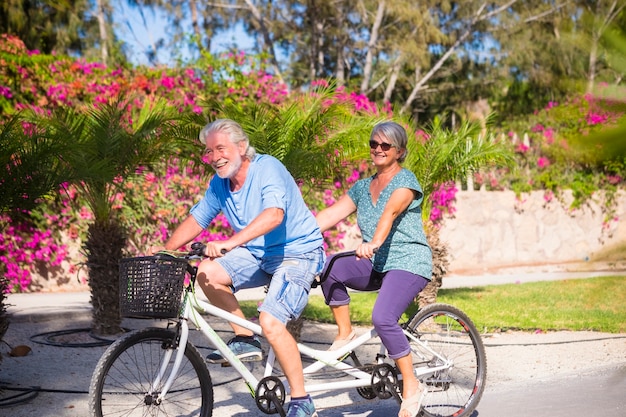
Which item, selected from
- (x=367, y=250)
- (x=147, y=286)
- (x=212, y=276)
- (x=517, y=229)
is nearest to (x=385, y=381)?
(x=367, y=250)

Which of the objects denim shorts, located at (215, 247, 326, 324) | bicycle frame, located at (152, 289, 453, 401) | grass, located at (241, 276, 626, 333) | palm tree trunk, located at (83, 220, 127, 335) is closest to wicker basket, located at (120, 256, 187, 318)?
bicycle frame, located at (152, 289, 453, 401)

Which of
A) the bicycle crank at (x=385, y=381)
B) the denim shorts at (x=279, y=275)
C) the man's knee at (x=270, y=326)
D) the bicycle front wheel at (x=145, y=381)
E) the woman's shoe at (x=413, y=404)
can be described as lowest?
the woman's shoe at (x=413, y=404)

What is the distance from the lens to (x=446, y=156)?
8258mm

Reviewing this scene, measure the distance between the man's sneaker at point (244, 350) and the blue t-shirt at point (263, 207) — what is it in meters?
0.48

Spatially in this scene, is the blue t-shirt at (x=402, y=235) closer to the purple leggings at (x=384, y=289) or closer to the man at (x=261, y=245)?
the purple leggings at (x=384, y=289)

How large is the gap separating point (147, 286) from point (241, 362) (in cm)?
83

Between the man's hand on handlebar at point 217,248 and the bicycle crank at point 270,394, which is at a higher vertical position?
the man's hand on handlebar at point 217,248

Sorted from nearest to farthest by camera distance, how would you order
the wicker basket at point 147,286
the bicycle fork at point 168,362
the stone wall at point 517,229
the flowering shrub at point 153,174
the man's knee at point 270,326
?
the wicker basket at point 147,286
the bicycle fork at point 168,362
the man's knee at point 270,326
the flowering shrub at point 153,174
the stone wall at point 517,229

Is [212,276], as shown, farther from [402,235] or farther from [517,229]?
[517,229]

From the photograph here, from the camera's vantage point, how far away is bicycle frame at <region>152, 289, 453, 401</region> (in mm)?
3975

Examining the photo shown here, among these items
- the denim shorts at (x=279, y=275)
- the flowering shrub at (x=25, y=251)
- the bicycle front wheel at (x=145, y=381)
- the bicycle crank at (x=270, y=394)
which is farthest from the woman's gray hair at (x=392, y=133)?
the flowering shrub at (x=25, y=251)

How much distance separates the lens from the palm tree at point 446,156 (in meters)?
8.30

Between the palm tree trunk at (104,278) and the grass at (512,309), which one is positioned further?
the grass at (512,309)

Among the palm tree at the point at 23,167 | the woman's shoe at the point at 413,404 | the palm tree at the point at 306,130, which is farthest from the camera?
the palm tree at the point at 306,130
